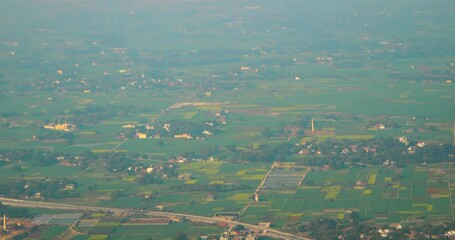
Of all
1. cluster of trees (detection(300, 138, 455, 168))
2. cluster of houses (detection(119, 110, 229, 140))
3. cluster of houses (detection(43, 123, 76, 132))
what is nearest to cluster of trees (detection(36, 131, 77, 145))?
cluster of houses (detection(43, 123, 76, 132))

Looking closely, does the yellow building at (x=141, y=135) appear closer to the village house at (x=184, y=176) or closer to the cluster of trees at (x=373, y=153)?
the cluster of trees at (x=373, y=153)

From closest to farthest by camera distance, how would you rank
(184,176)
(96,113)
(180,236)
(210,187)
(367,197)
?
(180,236), (367,197), (210,187), (184,176), (96,113)

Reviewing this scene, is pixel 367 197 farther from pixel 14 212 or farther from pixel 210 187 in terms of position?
pixel 14 212

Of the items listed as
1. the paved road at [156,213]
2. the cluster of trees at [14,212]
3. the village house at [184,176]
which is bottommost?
the village house at [184,176]

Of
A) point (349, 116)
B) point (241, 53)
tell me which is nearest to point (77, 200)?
point (349, 116)

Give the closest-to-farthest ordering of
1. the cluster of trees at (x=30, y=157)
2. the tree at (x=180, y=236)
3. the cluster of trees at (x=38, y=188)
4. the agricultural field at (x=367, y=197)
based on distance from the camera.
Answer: the tree at (x=180, y=236) → the agricultural field at (x=367, y=197) → the cluster of trees at (x=38, y=188) → the cluster of trees at (x=30, y=157)

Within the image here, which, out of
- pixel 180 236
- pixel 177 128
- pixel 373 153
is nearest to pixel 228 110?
Result: pixel 177 128

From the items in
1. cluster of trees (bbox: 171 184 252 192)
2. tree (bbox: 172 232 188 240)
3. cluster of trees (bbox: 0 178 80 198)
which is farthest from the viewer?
cluster of trees (bbox: 0 178 80 198)

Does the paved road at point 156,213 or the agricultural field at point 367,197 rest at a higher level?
the paved road at point 156,213

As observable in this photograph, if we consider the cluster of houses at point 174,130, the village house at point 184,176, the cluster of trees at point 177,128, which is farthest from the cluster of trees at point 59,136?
the village house at point 184,176

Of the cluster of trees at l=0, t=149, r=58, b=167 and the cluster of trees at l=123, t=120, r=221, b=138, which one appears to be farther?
the cluster of trees at l=123, t=120, r=221, b=138

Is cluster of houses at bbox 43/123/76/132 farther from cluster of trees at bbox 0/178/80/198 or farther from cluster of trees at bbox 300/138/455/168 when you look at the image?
cluster of trees at bbox 300/138/455/168
